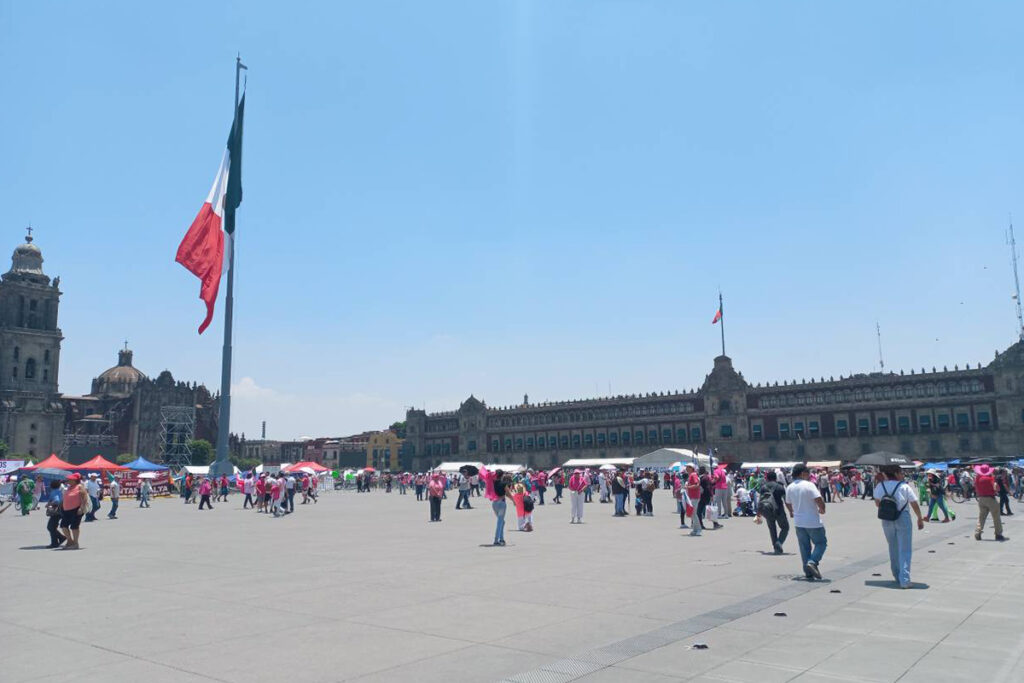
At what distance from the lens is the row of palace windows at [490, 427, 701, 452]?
3332 inches

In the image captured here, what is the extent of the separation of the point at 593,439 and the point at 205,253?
70.1 metres

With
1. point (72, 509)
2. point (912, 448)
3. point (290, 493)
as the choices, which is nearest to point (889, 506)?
point (72, 509)

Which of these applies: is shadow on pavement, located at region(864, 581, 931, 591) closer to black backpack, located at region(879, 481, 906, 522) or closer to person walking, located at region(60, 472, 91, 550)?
black backpack, located at region(879, 481, 906, 522)

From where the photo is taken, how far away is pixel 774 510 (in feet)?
42.3

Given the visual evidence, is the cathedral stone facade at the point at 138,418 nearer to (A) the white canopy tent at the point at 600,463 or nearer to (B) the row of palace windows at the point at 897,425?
(A) the white canopy tent at the point at 600,463

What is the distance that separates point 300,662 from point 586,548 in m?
9.00

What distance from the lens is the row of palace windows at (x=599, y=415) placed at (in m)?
85.8

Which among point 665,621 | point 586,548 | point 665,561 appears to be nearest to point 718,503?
point 586,548

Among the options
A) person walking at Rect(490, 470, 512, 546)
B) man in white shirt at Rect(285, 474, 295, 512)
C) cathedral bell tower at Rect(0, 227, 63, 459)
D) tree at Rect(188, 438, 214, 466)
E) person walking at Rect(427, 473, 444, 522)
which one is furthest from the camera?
tree at Rect(188, 438, 214, 466)

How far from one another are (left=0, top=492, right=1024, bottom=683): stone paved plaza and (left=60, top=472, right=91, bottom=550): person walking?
0.35 metres

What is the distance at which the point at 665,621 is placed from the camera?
743 centimetres

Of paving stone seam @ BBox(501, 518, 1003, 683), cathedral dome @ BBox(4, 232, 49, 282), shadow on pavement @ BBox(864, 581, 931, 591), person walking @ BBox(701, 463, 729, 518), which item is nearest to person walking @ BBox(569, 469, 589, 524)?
person walking @ BBox(701, 463, 729, 518)

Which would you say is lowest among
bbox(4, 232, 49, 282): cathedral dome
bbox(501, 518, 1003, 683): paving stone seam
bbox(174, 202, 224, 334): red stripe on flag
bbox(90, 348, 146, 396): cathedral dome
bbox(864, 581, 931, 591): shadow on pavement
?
bbox(864, 581, 931, 591): shadow on pavement

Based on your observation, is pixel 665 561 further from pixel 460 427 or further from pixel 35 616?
pixel 460 427
